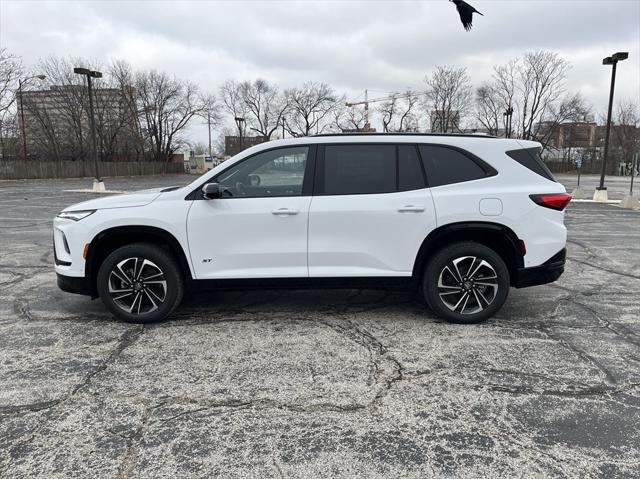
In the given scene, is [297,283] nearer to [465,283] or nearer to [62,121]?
[465,283]

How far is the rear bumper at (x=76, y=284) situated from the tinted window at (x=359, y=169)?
247 cm

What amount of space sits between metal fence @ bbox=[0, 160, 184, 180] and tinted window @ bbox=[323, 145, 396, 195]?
42069 mm

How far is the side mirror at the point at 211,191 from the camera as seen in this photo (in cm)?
417

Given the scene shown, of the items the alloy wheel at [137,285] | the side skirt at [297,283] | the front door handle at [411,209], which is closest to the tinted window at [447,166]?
the front door handle at [411,209]

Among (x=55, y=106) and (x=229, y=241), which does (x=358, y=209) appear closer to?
(x=229, y=241)

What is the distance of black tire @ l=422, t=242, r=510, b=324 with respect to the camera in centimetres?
436

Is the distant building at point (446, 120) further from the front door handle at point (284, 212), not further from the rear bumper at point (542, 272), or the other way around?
the front door handle at point (284, 212)

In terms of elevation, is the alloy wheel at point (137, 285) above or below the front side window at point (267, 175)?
below

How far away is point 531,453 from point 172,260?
10.9ft

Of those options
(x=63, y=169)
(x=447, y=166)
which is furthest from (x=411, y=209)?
(x=63, y=169)

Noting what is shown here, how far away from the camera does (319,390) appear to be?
10.6 ft

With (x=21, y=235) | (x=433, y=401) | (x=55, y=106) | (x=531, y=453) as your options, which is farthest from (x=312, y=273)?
(x=55, y=106)

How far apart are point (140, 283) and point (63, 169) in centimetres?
4469

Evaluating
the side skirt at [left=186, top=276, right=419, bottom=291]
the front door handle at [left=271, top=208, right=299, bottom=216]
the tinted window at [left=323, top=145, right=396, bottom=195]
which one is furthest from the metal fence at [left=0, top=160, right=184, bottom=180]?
the tinted window at [left=323, top=145, right=396, bottom=195]
